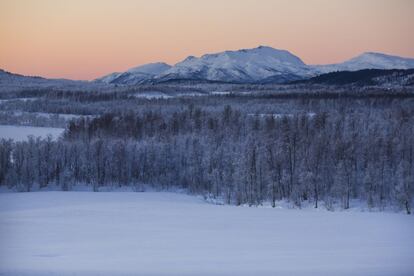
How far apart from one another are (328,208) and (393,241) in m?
15.8

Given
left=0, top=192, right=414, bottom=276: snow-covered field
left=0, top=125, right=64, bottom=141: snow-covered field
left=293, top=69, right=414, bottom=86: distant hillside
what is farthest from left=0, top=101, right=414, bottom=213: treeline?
left=293, top=69, right=414, bottom=86: distant hillside

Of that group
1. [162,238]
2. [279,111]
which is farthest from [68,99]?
[162,238]

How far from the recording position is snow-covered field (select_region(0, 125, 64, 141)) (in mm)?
73188

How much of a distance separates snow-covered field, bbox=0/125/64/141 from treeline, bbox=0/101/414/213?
540 inches

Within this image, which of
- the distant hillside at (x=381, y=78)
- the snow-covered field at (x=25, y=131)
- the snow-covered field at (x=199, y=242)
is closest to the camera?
the snow-covered field at (x=199, y=242)

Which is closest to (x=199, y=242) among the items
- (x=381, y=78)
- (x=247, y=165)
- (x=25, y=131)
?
(x=247, y=165)

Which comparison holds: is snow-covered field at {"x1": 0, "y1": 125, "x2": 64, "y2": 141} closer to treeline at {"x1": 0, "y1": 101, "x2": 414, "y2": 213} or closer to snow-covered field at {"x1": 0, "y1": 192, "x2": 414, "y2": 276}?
treeline at {"x1": 0, "y1": 101, "x2": 414, "y2": 213}

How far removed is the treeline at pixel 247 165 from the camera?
40.4m

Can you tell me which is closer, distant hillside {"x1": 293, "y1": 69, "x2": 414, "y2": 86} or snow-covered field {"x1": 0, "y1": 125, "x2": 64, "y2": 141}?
snow-covered field {"x1": 0, "y1": 125, "x2": 64, "y2": 141}

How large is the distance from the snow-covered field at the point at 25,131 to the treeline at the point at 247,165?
45.0 ft

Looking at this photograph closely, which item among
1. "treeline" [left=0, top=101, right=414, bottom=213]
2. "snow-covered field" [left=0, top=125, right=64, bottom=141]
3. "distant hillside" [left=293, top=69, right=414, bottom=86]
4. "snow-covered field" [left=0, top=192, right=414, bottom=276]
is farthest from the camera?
"distant hillside" [left=293, top=69, right=414, bottom=86]

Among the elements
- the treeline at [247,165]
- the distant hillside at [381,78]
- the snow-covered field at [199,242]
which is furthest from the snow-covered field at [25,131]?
the distant hillside at [381,78]

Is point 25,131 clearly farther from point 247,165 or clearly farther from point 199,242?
point 199,242

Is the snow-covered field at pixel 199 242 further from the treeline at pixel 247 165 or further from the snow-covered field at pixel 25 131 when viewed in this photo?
the snow-covered field at pixel 25 131
